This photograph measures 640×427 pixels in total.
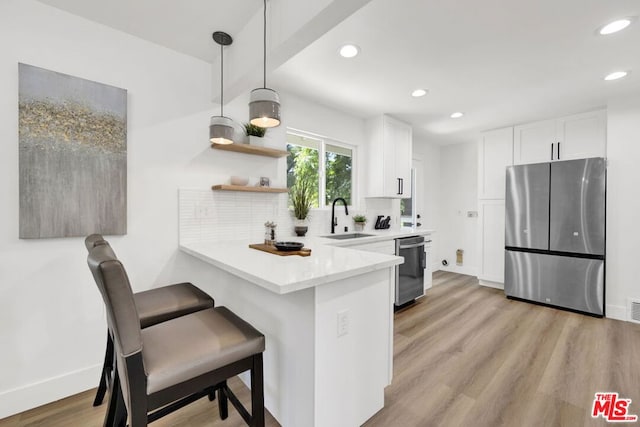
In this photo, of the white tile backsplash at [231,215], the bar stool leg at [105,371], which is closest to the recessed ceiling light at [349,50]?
the white tile backsplash at [231,215]

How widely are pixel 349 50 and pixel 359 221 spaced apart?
6.77ft

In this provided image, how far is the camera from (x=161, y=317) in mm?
1528

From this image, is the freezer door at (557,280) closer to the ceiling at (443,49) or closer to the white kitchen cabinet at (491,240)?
the white kitchen cabinet at (491,240)

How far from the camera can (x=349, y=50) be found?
83.2 inches

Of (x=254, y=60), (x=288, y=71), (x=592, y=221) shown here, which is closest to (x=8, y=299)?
(x=254, y=60)

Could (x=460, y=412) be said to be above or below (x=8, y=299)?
below

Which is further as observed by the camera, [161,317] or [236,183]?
[236,183]

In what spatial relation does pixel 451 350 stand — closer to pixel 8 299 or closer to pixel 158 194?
pixel 158 194

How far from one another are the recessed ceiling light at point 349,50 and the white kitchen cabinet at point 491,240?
130 inches

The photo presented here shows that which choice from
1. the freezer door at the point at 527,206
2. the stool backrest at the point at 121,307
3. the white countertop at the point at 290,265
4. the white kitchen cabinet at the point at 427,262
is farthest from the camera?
the white kitchen cabinet at the point at 427,262

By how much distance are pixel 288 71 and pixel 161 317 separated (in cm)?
217

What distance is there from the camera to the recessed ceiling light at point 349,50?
2.07 m

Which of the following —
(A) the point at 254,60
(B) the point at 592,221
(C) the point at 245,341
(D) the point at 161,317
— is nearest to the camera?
(C) the point at 245,341

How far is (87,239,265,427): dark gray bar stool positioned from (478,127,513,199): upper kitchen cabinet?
4279 mm
